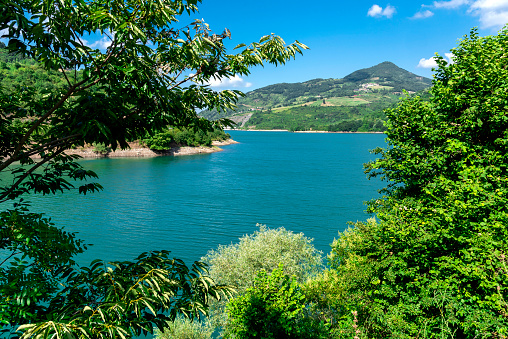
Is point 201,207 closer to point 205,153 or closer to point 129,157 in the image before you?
point 129,157

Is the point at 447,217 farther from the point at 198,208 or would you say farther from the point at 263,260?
the point at 198,208

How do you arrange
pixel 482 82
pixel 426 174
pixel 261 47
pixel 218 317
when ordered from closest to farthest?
pixel 261 47
pixel 482 82
pixel 426 174
pixel 218 317

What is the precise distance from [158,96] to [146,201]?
4609 centimetres

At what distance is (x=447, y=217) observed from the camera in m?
10.2

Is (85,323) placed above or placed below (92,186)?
below

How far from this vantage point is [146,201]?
4753 centimetres

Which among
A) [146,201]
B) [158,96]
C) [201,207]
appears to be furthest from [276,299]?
[146,201]

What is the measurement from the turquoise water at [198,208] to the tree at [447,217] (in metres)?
18.3

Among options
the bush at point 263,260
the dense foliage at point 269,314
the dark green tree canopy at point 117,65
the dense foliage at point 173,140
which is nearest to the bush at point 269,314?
the dense foliage at point 269,314

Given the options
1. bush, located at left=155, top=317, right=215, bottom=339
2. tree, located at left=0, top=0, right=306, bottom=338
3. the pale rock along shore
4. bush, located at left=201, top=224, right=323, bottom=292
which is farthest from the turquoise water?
the pale rock along shore

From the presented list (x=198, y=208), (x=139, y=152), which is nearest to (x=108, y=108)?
(x=198, y=208)

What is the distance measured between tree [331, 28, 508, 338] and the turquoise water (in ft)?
60.2

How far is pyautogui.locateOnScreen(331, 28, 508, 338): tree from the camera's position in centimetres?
941

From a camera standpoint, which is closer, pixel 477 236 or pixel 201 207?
pixel 477 236
